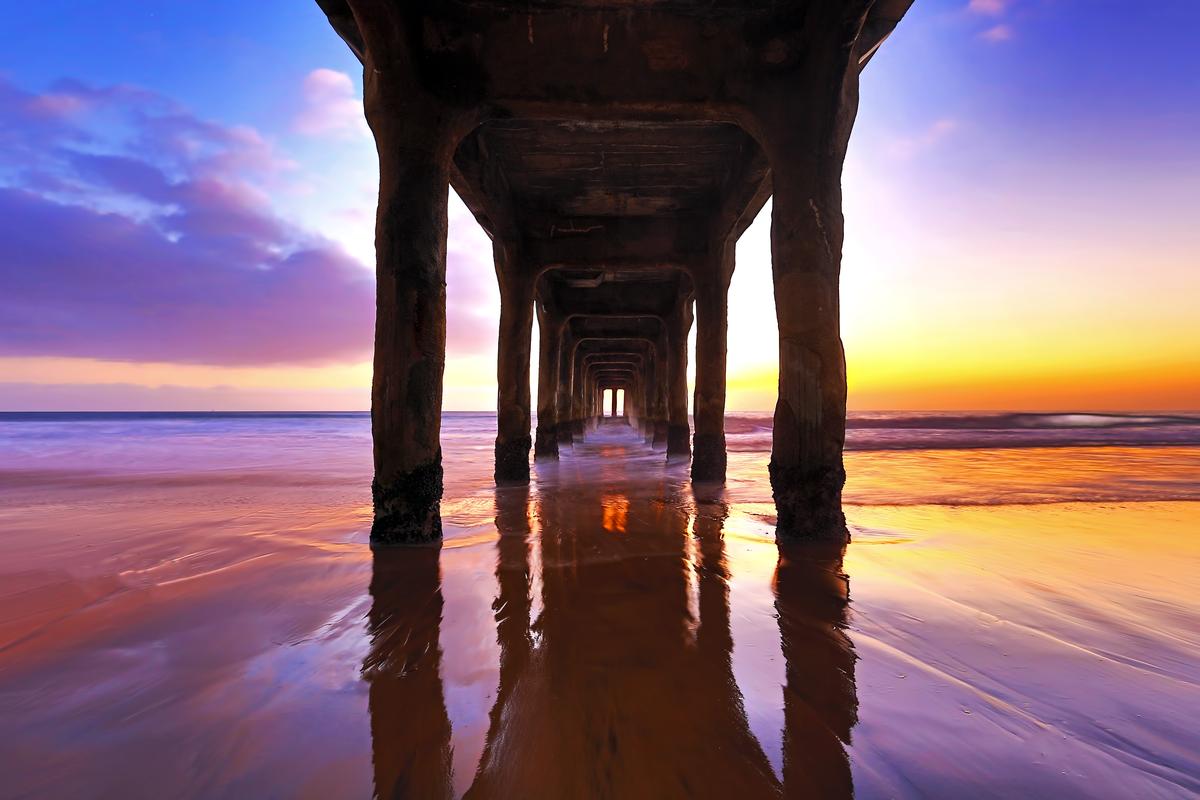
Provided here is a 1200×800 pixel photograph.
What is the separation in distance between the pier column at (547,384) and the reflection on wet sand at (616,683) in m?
7.95

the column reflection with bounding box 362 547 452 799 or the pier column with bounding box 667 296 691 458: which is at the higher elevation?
the pier column with bounding box 667 296 691 458

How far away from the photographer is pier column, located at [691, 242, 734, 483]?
7688 mm

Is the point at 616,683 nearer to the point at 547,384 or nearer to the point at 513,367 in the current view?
the point at 513,367

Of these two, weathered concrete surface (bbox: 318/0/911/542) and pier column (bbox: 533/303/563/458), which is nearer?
weathered concrete surface (bbox: 318/0/911/542)

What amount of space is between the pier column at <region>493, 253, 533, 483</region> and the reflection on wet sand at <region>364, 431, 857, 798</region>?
4366 millimetres

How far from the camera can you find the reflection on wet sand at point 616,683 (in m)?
1.31

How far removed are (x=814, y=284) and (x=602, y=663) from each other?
320 centimetres

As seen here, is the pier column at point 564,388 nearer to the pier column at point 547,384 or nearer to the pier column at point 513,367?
the pier column at point 547,384

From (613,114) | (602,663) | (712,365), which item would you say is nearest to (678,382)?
(712,365)

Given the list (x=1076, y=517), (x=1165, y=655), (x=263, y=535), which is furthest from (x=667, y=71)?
(x=1076, y=517)

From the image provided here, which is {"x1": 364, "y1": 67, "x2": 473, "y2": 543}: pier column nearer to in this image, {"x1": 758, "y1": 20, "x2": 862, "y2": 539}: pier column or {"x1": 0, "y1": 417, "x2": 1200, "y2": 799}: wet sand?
{"x1": 0, "y1": 417, "x2": 1200, "y2": 799}: wet sand

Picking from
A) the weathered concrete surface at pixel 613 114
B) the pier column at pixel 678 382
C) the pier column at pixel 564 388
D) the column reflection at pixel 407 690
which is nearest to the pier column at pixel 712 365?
the pier column at pixel 678 382

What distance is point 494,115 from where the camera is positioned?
4.38 meters

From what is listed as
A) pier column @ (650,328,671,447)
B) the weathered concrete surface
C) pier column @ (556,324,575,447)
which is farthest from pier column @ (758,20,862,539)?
pier column @ (650,328,671,447)
